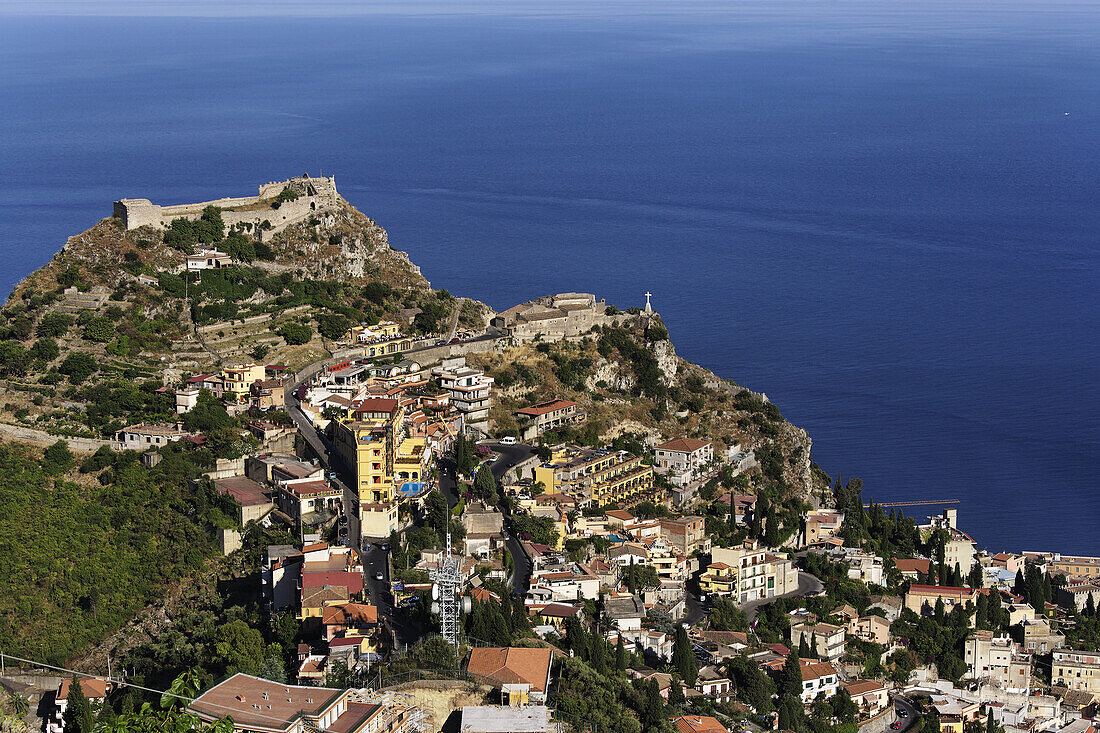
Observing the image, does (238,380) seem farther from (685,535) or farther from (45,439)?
(685,535)

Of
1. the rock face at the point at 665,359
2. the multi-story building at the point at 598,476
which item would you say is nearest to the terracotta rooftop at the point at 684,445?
the multi-story building at the point at 598,476

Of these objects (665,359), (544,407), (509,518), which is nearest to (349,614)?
(509,518)

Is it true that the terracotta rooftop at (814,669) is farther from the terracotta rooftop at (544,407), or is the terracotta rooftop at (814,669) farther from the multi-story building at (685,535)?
the terracotta rooftop at (544,407)

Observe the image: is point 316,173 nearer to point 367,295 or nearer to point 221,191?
point 221,191

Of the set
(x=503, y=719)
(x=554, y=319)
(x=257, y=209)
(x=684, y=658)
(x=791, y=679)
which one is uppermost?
(x=257, y=209)

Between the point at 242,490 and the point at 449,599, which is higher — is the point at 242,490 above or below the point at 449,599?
A: below

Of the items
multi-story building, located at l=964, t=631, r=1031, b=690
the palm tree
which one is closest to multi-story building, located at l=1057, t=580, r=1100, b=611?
multi-story building, located at l=964, t=631, r=1031, b=690

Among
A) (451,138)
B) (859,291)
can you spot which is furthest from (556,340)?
(451,138)

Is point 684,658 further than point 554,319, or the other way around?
point 554,319
